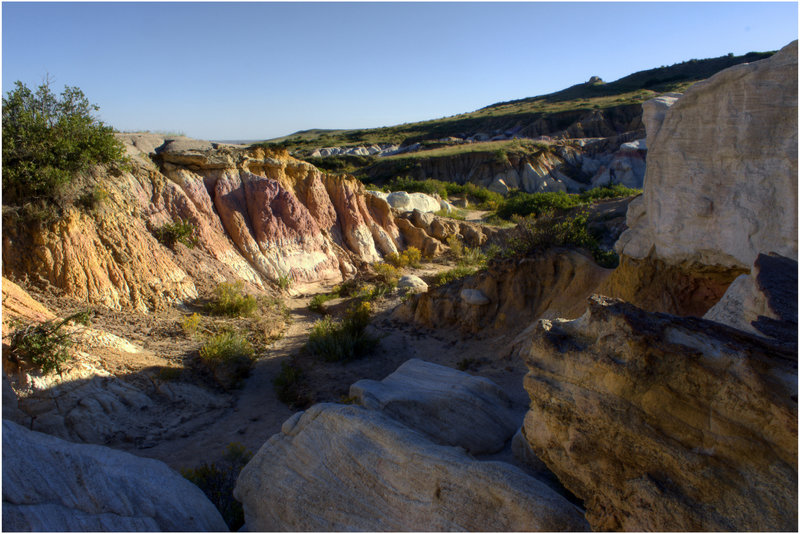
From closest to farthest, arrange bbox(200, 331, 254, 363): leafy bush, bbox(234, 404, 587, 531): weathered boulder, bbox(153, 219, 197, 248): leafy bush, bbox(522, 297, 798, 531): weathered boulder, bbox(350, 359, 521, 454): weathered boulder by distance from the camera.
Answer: bbox(522, 297, 798, 531): weathered boulder
bbox(234, 404, 587, 531): weathered boulder
bbox(350, 359, 521, 454): weathered boulder
bbox(200, 331, 254, 363): leafy bush
bbox(153, 219, 197, 248): leafy bush

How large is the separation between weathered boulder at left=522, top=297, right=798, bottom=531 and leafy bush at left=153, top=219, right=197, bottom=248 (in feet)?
32.3

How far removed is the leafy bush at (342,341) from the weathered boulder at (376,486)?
4.13 meters

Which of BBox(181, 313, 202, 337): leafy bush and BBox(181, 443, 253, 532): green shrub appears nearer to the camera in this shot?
BBox(181, 443, 253, 532): green shrub

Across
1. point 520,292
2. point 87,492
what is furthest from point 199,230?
point 87,492

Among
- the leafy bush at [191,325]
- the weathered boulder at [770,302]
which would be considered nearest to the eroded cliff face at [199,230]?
the leafy bush at [191,325]

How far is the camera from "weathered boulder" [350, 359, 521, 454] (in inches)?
199

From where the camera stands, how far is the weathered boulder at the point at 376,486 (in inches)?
133

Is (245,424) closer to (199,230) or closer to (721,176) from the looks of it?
(199,230)

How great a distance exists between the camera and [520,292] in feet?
31.5

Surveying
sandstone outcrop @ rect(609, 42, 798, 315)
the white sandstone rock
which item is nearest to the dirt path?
the white sandstone rock

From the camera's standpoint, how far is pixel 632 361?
3.07 m

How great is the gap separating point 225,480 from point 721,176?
6.80m

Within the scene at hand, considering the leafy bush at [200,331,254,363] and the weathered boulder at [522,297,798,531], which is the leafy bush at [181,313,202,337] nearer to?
the leafy bush at [200,331,254,363]

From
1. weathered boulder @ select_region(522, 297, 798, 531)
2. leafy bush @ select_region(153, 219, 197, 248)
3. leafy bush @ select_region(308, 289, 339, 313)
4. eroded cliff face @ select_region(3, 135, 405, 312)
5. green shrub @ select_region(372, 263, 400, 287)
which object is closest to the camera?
weathered boulder @ select_region(522, 297, 798, 531)
